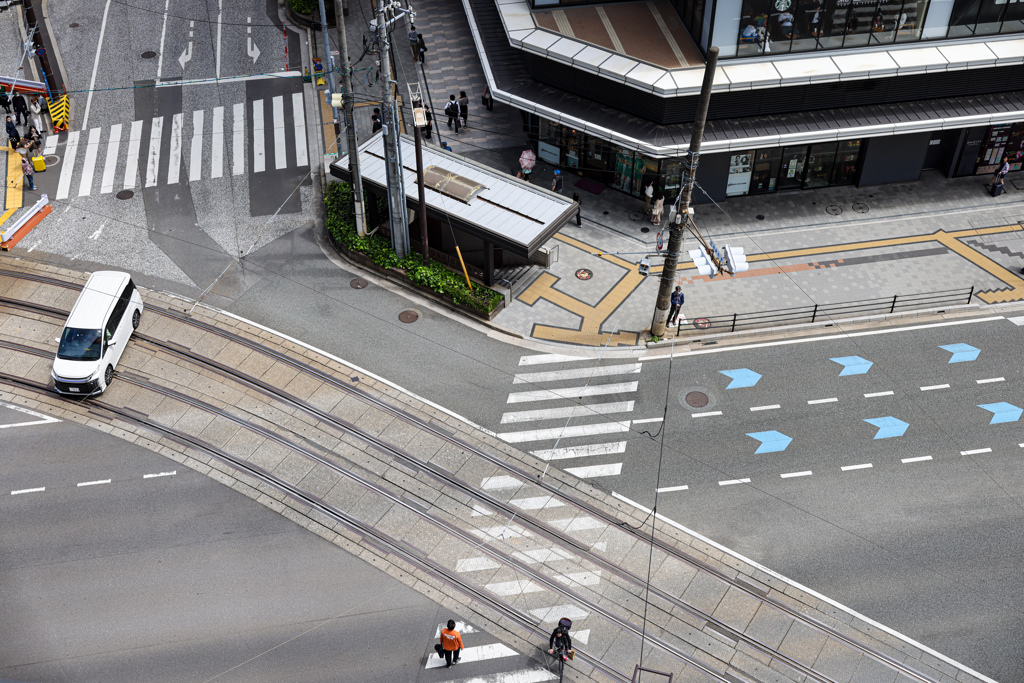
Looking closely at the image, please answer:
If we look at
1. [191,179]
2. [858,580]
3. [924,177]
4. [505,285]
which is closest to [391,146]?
[505,285]

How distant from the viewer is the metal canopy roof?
3806cm

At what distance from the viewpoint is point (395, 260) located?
4081 centimetres

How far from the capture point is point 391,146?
123 feet

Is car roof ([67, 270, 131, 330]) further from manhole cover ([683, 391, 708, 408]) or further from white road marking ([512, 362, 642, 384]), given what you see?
manhole cover ([683, 391, 708, 408])

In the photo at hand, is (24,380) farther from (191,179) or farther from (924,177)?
(924,177)

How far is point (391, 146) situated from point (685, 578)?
66.9 ft

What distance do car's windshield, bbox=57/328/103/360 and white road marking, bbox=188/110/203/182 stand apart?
45.9ft

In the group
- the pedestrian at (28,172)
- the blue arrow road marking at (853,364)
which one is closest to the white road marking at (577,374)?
the blue arrow road marking at (853,364)

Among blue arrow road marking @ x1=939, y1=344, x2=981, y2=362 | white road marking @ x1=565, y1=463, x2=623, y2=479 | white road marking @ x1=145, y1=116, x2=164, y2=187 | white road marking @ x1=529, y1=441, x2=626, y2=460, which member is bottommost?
white road marking @ x1=565, y1=463, x2=623, y2=479

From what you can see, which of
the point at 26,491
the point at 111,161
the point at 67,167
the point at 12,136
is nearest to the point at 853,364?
the point at 26,491

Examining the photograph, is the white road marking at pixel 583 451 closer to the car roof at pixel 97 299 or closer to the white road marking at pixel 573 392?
the white road marking at pixel 573 392

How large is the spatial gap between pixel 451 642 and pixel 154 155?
1306 inches

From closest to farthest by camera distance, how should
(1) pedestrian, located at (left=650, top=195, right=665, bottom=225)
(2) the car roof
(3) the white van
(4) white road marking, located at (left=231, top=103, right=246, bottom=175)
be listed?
(3) the white van < (2) the car roof < (1) pedestrian, located at (left=650, top=195, right=665, bottom=225) < (4) white road marking, located at (left=231, top=103, right=246, bottom=175)

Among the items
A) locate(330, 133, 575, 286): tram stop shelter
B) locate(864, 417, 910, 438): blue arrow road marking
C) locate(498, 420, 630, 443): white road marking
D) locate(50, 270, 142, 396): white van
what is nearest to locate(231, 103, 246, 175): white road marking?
locate(330, 133, 575, 286): tram stop shelter
